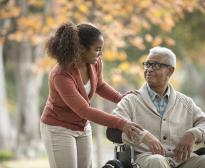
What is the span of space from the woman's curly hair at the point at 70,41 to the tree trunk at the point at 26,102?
876cm

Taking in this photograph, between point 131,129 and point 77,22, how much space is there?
21.6ft

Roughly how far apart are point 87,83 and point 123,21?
5.42 metres

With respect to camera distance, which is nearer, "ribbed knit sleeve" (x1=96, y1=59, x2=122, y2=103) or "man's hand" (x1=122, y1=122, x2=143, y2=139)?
"man's hand" (x1=122, y1=122, x2=143, y2=139)

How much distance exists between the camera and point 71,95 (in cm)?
364

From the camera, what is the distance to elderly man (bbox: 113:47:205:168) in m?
3.83

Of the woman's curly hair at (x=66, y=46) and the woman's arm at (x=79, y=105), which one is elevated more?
→ the woman's curly hair at (x=66, y=46)

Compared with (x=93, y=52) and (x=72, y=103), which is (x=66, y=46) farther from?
(x=72, y=103)

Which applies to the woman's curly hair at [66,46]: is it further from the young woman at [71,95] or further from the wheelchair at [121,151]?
the wheelchair at [121,151]

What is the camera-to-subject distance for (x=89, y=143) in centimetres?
398

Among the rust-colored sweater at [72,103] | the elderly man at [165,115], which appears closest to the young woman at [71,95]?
the rust-colored sweater at [72,103]

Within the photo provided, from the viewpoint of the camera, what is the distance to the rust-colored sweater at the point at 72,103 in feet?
11.9

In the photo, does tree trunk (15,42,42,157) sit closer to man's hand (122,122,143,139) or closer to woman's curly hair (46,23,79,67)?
woman's curly hair (46,23,79,67)

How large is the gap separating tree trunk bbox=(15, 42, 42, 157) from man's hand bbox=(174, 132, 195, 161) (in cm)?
890

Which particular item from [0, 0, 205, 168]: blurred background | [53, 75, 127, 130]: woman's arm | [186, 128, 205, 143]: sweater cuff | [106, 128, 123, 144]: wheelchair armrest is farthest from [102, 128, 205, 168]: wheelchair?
[0, 0, 205, 168]: blurred background
